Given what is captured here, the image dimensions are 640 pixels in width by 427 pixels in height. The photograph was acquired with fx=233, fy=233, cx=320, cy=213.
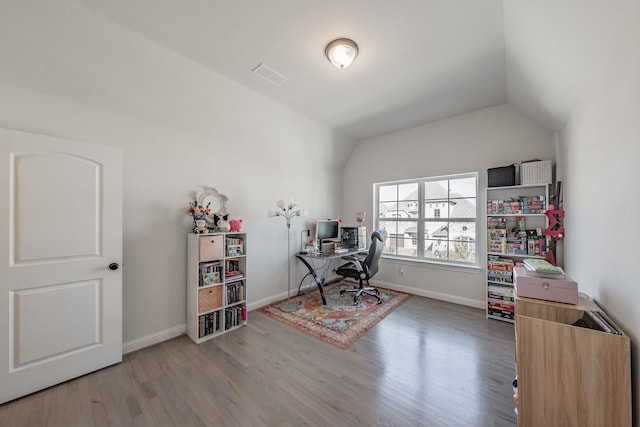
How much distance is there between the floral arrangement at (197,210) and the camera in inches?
103

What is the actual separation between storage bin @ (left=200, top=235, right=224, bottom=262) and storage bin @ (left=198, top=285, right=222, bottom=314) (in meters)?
0.36

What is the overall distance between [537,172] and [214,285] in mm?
4024

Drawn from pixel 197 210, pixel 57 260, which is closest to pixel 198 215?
pixel 197 210

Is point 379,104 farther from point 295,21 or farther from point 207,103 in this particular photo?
point 207,103

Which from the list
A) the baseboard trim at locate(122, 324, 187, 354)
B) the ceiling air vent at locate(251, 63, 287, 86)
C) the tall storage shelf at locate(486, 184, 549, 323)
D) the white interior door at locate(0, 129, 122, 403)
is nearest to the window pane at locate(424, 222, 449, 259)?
the tall storage shelf at locate(486, 184, 549, 323)

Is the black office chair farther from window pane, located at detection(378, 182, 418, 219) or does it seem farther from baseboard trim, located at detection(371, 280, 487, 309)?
window pane, located at detection(378, 182, 418, 219)

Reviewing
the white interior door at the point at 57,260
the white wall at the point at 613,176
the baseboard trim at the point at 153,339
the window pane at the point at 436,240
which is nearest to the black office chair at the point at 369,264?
the window pane at the point at 436,240

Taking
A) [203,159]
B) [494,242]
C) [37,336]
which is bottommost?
[37,336]

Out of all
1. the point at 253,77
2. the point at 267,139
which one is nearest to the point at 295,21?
the point at 253,77

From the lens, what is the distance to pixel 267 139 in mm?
3359

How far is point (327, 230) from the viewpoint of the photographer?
4.26 meters

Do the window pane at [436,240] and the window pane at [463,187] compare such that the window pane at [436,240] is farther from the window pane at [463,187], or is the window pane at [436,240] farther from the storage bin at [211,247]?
the storage bin at [211,247]

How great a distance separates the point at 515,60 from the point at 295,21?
2038 mm

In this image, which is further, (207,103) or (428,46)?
(207,103)
